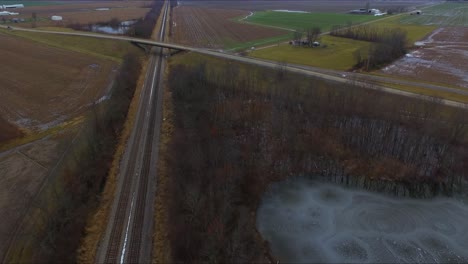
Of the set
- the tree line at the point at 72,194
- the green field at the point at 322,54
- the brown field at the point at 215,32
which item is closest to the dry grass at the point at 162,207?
the tree line at the point at 72,194

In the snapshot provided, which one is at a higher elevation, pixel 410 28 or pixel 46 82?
pixel 410 28

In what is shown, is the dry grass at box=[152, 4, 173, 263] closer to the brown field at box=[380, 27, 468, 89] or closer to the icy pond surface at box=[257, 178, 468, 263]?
the icy pond surface at box=[257, 178, 468, 263]

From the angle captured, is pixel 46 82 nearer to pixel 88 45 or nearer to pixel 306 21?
pixel 88 45

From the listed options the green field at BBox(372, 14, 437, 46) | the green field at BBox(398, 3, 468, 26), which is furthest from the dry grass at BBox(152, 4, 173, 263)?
the green field at BBox(398, 3, 468, 26)

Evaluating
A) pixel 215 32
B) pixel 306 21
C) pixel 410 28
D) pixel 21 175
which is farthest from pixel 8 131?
pixel 410 28

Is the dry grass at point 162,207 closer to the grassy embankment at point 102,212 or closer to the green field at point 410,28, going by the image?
the grassy embankment at point 102,212

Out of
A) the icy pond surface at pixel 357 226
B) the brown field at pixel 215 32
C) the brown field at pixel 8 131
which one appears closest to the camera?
the icy pond surface at pixel 357 226
